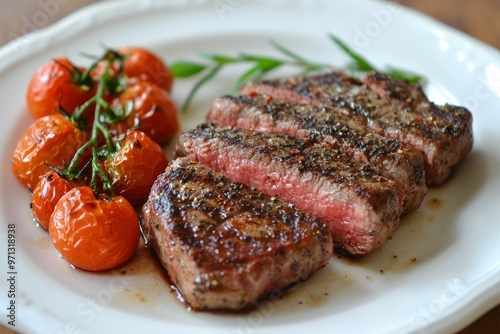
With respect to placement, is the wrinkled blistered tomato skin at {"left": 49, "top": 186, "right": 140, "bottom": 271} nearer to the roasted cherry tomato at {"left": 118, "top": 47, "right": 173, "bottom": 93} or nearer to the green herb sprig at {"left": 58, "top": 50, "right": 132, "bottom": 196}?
the green herb sprig at {"left": 58, "top": 50, "right": 132, "bottom": 196}

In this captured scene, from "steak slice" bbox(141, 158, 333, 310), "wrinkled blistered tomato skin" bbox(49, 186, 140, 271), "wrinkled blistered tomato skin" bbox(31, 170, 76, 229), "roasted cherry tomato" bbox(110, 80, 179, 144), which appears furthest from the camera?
"roasted cherry tomato" bbox(110, 80, 179, 144)

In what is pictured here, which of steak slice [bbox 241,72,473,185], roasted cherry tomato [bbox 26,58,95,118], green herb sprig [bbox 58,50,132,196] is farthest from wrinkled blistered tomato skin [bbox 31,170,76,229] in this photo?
steak slice [bbox 241,72,473,185]

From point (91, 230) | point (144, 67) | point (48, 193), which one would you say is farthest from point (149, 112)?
point (91, 230)

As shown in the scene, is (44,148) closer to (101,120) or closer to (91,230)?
(101,120)

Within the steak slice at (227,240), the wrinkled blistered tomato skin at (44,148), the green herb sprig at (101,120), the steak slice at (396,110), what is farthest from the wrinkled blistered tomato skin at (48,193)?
the steak slice at (396,110)

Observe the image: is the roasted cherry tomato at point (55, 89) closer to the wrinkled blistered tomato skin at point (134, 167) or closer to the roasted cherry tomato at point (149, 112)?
the roasted cherry tomato at point (149, 112)

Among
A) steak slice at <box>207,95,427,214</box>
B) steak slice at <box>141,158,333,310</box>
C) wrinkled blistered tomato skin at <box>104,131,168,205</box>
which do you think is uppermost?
steak slice at <box>207,95,427,214</box>

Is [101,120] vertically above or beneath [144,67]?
beneath
